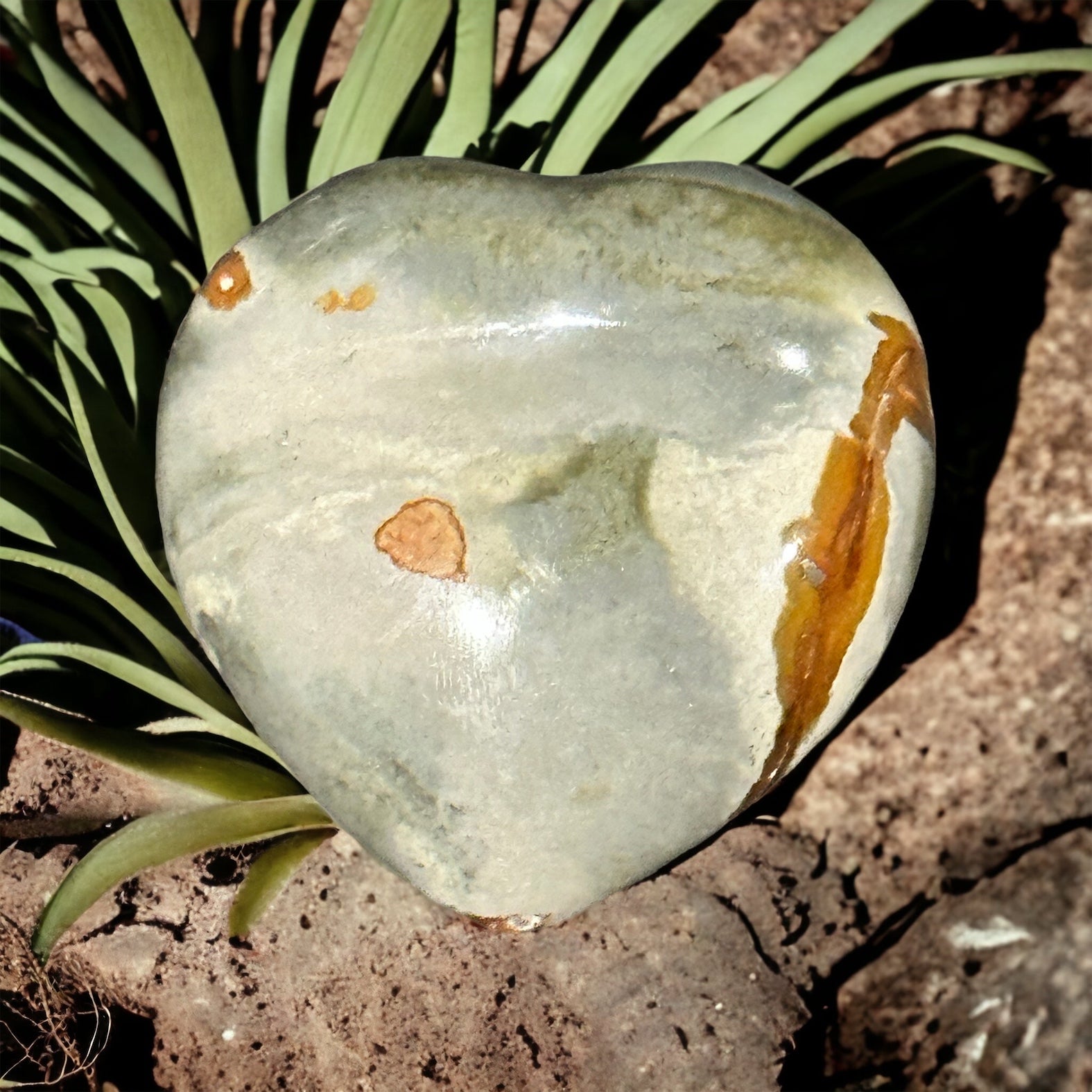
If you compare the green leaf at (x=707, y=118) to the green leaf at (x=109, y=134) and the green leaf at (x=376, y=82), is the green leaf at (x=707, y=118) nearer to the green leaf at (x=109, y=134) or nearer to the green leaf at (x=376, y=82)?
the green leaf at (x=376, y=82)

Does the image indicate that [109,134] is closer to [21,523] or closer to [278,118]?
[278,118]

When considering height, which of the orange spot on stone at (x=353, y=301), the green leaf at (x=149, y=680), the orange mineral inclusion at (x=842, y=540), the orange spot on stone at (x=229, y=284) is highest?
the orange spot on stone at (x=229, y=284)

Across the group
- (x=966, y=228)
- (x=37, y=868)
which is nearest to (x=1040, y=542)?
(x=966, y=228)

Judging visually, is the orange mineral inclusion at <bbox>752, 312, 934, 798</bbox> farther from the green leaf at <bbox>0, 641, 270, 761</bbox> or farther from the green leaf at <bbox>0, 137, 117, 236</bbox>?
the green leaf at <bbox>0, 137, 117, 236</bbox>

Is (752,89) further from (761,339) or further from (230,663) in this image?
(230,663)

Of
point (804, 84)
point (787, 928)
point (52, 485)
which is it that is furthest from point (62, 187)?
point (787, 928)

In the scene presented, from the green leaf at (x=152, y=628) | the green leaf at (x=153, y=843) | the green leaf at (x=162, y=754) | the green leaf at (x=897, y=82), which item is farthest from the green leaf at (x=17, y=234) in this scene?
the green leaf at (x=897, y=82)
